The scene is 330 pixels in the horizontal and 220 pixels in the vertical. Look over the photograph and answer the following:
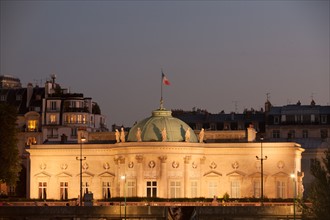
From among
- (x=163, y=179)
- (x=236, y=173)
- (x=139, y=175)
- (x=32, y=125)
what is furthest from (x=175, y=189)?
(x=32, y=125)

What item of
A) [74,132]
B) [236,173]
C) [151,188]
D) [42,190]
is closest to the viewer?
[151,188]

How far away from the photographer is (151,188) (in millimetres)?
155875

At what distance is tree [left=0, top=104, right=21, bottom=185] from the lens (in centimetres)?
15838

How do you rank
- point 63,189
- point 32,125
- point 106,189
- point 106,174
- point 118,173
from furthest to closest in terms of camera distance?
point 32,125 < point 63,189 < point 106,189 < point 106,174 < point 118,173

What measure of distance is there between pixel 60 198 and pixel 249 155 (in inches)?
846

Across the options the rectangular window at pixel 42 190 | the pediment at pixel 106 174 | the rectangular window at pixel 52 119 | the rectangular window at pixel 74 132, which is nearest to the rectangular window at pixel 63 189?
the rectangular window at pixel 42 190

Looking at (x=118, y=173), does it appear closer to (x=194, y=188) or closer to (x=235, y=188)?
(x=194, y=188)

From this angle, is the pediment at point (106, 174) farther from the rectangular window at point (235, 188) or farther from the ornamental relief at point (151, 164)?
the rectangular window at point (235, 188)

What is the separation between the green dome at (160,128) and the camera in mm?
157875

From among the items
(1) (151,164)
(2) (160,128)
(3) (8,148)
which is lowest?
(1) (151,164)

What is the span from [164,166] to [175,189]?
2820mm

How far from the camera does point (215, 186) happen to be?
525 feet

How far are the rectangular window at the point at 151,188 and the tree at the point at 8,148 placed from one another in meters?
14.9

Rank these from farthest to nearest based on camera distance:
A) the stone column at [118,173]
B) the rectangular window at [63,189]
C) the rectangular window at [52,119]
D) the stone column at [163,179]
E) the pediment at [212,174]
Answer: the rectangular window at [52,119], the rectangular window at [63,189], the pediment at [212,174], the stone column at [118,173], the stone column at [163,179]
